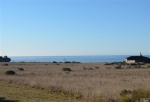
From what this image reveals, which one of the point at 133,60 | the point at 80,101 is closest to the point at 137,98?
the point at 80,101

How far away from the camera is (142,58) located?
106938 millimetres

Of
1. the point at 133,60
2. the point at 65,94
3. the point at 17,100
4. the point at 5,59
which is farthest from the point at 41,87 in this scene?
the point at 5,59

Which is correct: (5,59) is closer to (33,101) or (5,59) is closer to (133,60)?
Result: (133,60)

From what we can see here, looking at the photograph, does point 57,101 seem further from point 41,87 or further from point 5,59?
point 5,59

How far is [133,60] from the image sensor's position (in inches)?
4144

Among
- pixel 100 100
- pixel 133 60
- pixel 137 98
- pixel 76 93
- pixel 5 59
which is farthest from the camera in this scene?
pixel 5 59

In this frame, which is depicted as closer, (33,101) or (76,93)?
(33,101)

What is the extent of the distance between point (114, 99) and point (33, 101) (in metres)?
4.76

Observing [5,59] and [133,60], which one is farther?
[5,59]

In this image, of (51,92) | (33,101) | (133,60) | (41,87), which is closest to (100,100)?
(33,101)

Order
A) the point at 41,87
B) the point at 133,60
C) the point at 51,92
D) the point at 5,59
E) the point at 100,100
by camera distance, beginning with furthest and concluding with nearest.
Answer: the point at 5,59
the point at 133,60
the point at 41,87
the point at 51,92
the point at 100,100

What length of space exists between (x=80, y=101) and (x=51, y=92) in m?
5.09

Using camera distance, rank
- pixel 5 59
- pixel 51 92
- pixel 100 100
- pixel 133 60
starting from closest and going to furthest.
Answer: pixel 100 100, pixel 51 92, pixel 133 60, pixel 5 59

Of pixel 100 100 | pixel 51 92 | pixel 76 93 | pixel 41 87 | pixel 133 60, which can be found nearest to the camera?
pixel 100 100
